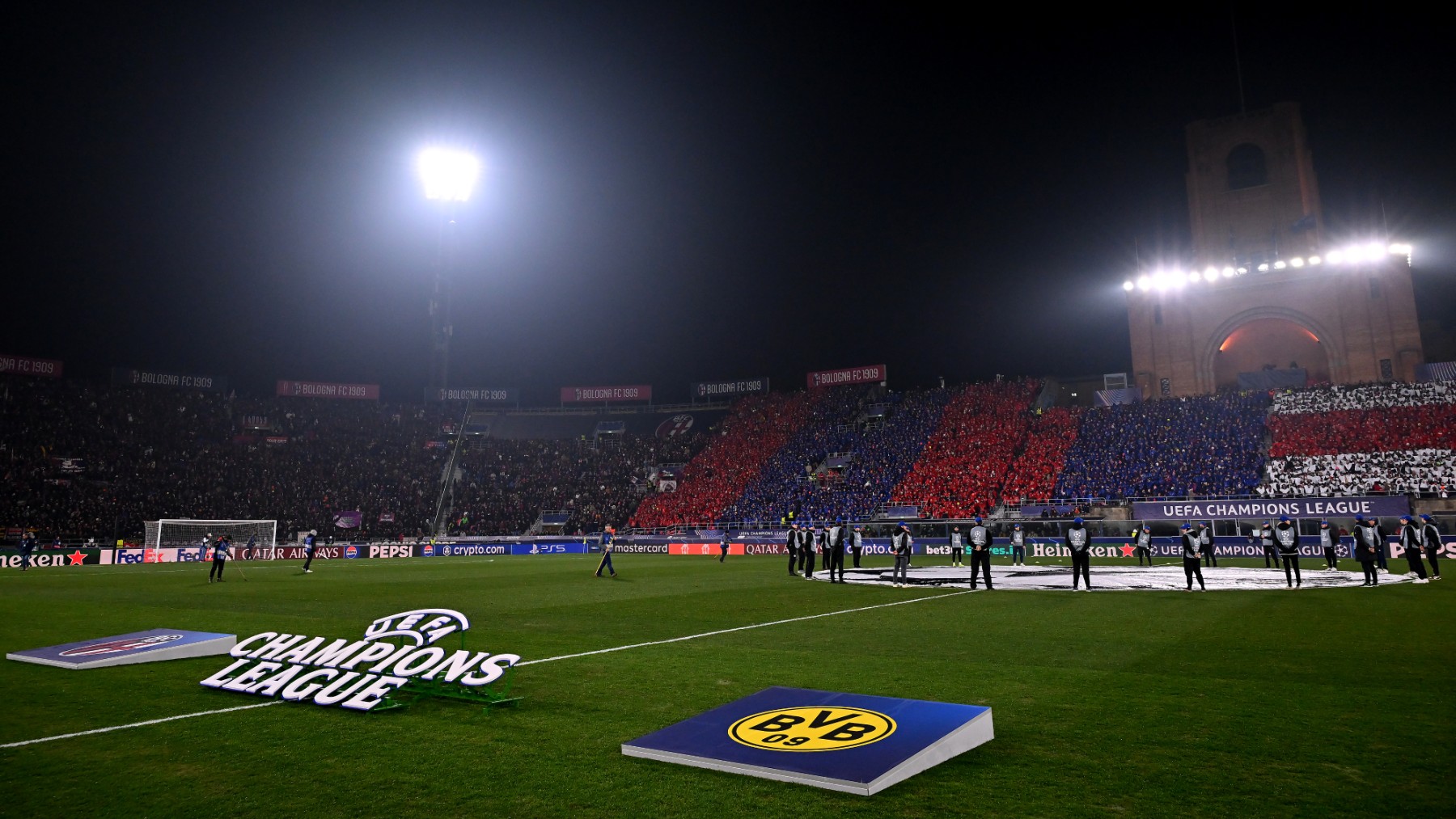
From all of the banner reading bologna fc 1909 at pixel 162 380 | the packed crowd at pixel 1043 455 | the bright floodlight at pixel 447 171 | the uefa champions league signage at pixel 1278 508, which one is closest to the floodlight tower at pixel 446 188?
the bright floodlight at pixel 447 171

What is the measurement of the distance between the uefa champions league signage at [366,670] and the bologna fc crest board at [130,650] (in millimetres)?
1439

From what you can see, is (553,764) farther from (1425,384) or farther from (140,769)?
(1425,384)

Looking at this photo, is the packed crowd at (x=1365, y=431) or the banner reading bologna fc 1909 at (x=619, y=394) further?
the banner reading bologna fc 1909 at (x=619, y=394)

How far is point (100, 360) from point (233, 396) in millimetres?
9073

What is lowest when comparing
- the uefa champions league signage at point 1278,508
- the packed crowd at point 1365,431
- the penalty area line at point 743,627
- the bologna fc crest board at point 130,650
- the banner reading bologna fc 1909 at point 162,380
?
the penalty area line at point 743,627

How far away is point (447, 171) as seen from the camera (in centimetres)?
5309

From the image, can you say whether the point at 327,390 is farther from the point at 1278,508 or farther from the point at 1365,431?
the point at 1365,431

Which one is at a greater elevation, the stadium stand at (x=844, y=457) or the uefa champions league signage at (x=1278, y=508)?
the stadium stand at (x=844, y=457)

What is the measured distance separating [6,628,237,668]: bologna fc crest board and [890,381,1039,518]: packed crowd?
3503cm

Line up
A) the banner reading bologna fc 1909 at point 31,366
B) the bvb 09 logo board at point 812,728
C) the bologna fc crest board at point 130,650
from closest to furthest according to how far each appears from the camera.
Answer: the bvb 09 logo board at point 812,728 < the bologna fc crest board at point 130,650 < the banner reading bologna fc 1909 at point 31,366

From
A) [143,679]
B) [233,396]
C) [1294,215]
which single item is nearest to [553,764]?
[143,679]

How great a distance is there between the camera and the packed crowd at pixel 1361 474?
34.8 m

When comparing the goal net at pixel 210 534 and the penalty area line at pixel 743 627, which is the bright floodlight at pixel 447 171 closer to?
the goal net at pixel 210 534

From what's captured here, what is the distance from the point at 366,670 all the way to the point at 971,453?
44.8 metres
